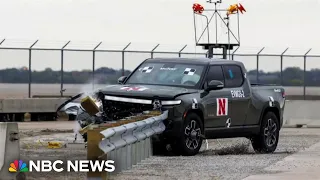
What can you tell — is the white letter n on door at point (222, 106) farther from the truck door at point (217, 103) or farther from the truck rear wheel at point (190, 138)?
the truck rear wheel at point (190, 138)

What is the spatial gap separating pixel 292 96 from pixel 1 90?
12.6m

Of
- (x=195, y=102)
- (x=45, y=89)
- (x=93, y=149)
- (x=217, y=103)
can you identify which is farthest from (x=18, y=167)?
(x=45, y=89)

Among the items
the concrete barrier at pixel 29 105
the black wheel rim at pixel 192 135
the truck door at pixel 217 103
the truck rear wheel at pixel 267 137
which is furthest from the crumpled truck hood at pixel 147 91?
the concrete barrier at pixel 29 105

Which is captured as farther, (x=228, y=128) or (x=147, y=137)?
(x=228, y=128)

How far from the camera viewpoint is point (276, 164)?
16.5 m

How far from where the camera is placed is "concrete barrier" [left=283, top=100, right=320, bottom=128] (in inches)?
1293

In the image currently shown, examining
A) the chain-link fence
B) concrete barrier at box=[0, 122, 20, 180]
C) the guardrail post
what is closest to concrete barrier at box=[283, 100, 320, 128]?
the chain-link fence

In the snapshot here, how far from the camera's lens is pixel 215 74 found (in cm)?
1931

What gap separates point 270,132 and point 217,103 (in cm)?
220

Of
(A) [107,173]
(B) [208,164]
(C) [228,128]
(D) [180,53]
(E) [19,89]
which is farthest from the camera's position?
(E) [19,89]

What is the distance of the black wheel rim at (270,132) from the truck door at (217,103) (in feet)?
4.87

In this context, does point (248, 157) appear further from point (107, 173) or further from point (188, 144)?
point (107, 173)

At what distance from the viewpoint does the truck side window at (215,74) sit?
19078 millimetres

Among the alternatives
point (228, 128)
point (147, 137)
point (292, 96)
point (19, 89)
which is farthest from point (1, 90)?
point (147, 137)
